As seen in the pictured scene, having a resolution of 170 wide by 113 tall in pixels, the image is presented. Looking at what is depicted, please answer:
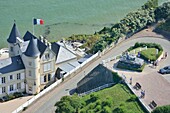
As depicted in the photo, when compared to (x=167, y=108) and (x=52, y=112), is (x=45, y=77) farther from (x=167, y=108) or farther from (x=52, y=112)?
(x=167, y=108)

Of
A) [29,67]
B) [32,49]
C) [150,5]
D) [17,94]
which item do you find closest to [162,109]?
[32,49]

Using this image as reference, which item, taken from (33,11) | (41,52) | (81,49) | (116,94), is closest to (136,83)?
(116,94)

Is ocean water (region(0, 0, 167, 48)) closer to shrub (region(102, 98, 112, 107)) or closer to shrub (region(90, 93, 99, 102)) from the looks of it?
shrub (region(90, 93, 99, 102))

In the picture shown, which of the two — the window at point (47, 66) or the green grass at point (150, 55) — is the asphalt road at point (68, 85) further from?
the window at point (47, 66)

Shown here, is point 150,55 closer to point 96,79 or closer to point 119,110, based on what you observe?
point 96,79

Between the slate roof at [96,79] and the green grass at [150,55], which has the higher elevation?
the green grass at [150,55]

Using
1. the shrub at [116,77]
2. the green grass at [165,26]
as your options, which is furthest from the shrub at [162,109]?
the green grass at [165,26]

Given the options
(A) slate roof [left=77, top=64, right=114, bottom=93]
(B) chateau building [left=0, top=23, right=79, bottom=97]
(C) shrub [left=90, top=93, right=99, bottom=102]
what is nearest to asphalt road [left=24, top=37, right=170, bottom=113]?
(A) slate roof [left=77, top=64, right=114, bottom=93]

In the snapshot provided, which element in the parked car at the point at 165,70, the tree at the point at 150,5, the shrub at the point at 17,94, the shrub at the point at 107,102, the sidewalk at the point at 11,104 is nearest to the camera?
the shrub at the point at 107,102

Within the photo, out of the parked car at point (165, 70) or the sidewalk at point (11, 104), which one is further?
the sidewalk at point (11, 104)
